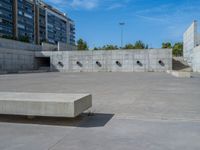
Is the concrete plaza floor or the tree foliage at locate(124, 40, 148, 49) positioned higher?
the tree foliage at locate(124, 40, 148, 49)

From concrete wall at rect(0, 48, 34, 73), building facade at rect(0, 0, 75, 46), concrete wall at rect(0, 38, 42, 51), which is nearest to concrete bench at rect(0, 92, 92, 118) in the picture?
concrete wall at rect(0, 48, 34, 73)

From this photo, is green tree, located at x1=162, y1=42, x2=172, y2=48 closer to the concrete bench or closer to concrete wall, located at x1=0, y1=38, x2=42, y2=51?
concrete wall, located at x1=0, y1=38, x2=42, y2=51

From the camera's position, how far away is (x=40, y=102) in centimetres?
588

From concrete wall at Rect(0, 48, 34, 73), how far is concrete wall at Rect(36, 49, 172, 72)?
265 centimetres

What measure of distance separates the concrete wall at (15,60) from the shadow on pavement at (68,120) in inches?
1294

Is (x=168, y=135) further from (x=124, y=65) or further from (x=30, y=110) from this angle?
(x=124, y=65)

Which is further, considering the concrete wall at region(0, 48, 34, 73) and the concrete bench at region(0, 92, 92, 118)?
the concrete wall at region(0, 48, 34, 73)

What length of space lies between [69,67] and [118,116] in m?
40.8

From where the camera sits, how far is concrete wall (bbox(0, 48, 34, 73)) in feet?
126

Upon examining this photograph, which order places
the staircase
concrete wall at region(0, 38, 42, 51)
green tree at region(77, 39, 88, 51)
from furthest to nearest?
green tree at region(77, 39, 88, 51)
the staircase
concrete wall at region(0, 38, 42, 51)

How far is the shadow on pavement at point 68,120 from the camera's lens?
232 inches

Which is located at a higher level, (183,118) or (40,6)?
(40,6)

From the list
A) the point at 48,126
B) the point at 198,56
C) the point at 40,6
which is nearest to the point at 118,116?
the point at 48,126

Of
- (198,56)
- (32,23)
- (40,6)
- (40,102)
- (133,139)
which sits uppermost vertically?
(40,6)
